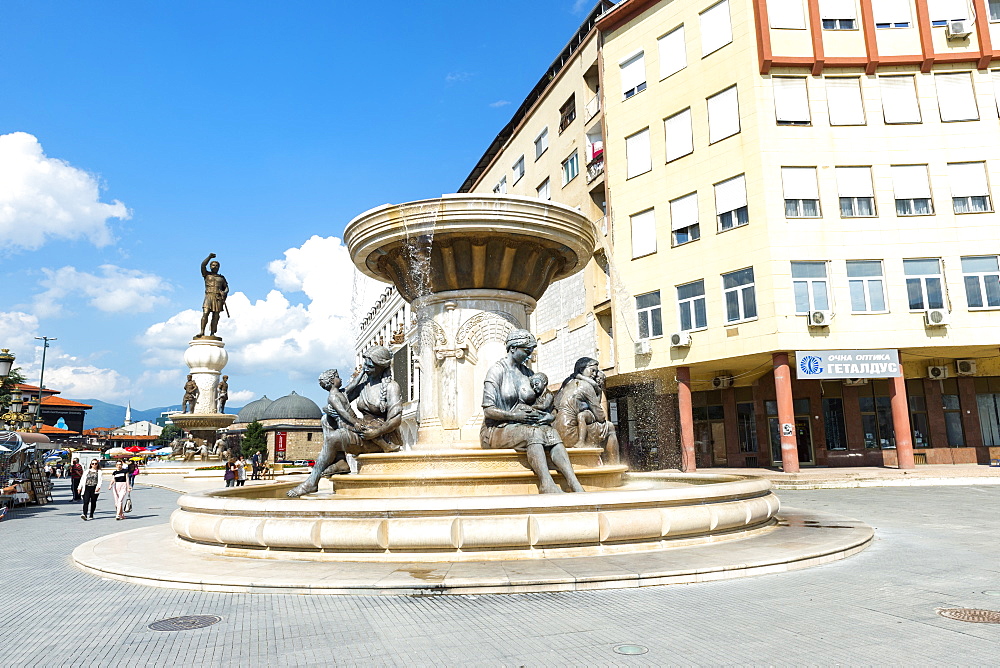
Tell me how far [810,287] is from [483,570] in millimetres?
21331

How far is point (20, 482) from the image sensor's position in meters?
18.5

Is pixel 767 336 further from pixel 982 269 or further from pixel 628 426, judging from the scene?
pixel 628 426

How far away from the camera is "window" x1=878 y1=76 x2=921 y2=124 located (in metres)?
24.6

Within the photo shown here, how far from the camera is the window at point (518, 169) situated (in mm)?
40906

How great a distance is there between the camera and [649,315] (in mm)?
27797

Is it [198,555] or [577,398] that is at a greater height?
[577,398]

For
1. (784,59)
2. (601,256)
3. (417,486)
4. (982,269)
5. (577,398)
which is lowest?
(417,486)

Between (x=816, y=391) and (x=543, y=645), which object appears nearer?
(x=543, y=645)

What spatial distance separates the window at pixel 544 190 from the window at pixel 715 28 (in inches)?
462

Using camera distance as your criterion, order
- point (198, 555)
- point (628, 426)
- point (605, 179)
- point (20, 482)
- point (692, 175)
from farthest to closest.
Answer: point (628, 426)
point (605, 179)
point (692, 175)
point (20, 482)
point (198, 555)

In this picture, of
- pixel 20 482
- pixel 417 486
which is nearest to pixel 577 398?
pixel 417 486

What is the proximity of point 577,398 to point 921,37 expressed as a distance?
2319 cm

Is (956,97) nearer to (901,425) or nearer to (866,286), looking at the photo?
(866,286)

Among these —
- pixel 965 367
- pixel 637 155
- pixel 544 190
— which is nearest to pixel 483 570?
pixel 637 155
